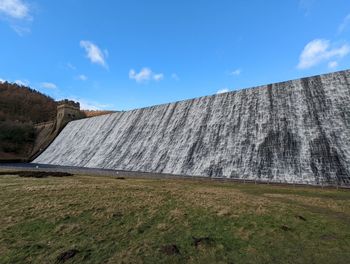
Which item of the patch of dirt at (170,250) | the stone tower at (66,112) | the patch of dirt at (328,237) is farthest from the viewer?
the stone tower at (66,112)

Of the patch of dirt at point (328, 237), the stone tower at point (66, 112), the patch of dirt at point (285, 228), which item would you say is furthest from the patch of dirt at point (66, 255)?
the stone tower at point (66, 112)

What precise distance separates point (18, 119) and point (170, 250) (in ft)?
290

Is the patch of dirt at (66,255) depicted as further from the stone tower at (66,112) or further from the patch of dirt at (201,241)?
the stone tower at (66,112)

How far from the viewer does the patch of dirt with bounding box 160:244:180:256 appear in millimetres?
7316

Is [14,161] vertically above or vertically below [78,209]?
above

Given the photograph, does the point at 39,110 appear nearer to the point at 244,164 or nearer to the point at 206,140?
the point at 206,140

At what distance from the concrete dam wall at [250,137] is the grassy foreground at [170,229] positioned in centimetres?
783

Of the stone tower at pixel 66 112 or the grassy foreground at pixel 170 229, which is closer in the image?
the grassy foreground at pixel 170 229

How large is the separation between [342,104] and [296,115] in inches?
153

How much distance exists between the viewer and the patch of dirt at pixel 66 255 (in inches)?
271

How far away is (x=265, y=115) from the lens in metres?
27.9

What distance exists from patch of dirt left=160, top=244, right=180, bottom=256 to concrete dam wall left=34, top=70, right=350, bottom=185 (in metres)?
15.7

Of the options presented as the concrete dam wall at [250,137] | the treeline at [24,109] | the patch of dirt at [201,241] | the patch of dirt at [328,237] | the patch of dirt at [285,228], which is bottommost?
the patch of dirt at [201,241]

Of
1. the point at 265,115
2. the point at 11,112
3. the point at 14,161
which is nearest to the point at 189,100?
the point at 265,115
